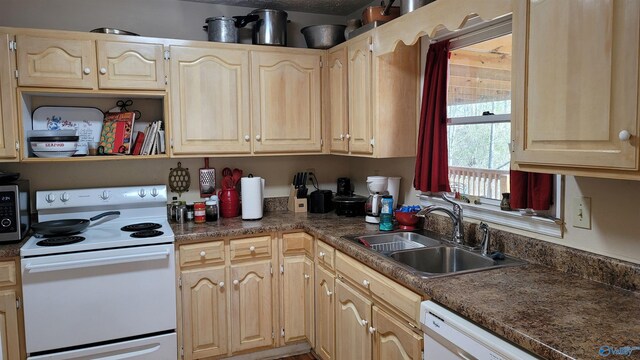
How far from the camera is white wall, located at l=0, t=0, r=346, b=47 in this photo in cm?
277

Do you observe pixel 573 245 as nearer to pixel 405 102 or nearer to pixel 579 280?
pixel 579 280

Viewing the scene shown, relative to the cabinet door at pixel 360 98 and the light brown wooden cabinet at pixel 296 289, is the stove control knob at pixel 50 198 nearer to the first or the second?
the light brown wooden cabinet at pixel 296 289

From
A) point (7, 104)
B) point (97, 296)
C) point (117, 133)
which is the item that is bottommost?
point (97, 296)

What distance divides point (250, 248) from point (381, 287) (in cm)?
108

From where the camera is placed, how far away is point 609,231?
1.69 m

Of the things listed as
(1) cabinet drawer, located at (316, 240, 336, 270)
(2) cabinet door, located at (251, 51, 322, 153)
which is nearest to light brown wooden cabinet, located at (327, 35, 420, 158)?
(2) cabinet door, located at (251, 51, 322, 153)

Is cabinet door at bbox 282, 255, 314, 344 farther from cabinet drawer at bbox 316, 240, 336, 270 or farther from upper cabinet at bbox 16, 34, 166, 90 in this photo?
upper cabinet at bbox 16, 34, 166, 90

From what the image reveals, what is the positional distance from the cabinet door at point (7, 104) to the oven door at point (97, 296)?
26.7 inches

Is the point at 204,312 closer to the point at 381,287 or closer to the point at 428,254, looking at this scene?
the point at 381,287

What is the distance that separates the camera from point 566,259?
1.79m

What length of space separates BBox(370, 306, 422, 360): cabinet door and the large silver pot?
191cm

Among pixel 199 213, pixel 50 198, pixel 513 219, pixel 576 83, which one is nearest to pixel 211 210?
pixel 199 213

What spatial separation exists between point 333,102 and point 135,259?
5.28ft

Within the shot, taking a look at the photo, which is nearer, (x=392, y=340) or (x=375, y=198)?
(x=392, y=340)
